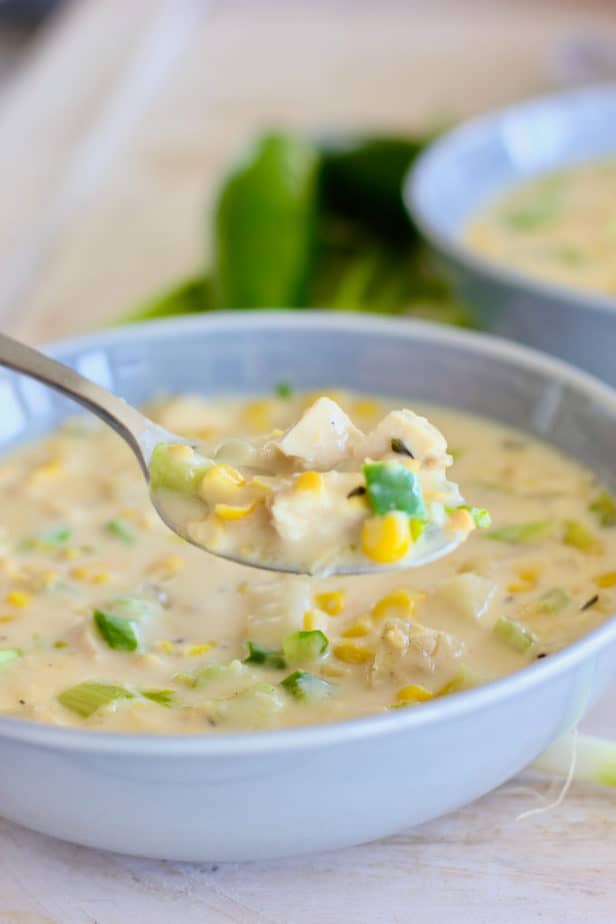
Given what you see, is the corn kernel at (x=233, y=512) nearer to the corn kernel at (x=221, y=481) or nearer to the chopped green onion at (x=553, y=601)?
the corn kernel at (x=221, y=481)

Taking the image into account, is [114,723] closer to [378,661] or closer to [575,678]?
[378,661]

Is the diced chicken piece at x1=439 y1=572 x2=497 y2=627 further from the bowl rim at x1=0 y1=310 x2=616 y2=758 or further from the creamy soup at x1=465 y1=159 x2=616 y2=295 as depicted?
the creamy soup at x1=465 y1=159 x2=616 y2=295

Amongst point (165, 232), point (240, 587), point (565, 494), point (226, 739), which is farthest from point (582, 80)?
point (226, 739)

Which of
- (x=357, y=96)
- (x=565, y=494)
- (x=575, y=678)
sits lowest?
(x=357, y=96)

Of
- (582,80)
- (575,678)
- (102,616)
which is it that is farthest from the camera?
(582,80)

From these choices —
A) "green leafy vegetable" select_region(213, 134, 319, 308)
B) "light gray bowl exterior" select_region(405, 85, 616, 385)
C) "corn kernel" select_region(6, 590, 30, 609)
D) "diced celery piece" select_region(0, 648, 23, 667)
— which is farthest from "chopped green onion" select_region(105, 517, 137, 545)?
"green leafy vegetable" select_region(213, 134, 319, 308)

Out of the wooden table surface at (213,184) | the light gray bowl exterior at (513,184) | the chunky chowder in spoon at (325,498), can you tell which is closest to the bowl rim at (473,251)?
the light gray bowl exterior at (513,184)
